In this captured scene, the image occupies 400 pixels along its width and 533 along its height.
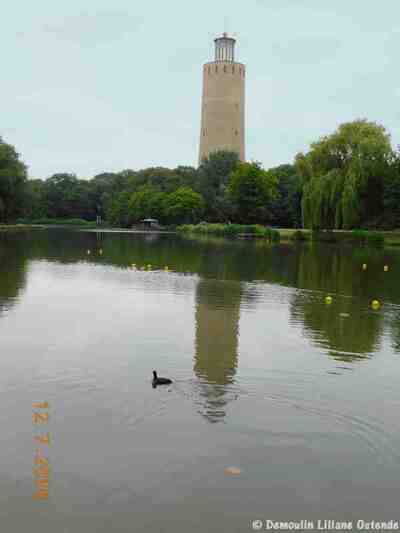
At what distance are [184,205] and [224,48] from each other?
25619 millimetres

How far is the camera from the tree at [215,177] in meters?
86.1

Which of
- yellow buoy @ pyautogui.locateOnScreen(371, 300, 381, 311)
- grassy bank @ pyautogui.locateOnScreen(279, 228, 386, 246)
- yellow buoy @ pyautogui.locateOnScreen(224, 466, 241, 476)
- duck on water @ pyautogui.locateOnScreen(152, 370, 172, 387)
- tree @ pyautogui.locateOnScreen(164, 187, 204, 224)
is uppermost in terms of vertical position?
tree @ pyautogui.locateOnScreen(164, 187, 204, 224)

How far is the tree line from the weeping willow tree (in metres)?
0.09

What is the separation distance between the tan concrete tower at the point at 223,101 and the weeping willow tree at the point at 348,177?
110 ft

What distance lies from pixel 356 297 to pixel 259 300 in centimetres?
336

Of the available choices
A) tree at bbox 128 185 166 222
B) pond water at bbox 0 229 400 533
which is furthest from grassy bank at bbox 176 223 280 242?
pond water at bbox 0 229 400 533

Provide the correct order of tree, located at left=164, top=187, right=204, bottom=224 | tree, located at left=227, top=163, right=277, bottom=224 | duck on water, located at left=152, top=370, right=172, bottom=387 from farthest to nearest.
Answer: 1. tree, located at left=164, top=187, right=204, bottom=224
2. tree, located at left=227, top=163, right=277, bottom=224
3. duck on water, located at left=152, top=370, right=172, bottom=387

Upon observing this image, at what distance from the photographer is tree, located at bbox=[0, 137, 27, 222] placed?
68938mm

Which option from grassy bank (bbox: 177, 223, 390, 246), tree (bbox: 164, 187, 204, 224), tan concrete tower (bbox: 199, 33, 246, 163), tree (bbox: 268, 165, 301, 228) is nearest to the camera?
grassy bank (bbox: 177, 223, 390, 246)

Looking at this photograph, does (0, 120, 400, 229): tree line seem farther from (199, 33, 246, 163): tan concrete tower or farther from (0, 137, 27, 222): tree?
(199, 33, 246, 163): tan concrete tower

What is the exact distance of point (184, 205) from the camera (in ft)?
280

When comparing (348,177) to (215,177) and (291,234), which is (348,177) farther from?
(215,177)

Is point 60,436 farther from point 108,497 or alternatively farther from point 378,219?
point 378,219

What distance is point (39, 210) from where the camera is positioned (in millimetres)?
116562
